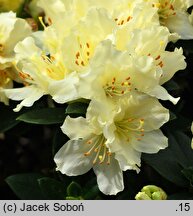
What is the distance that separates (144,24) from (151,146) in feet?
1.03

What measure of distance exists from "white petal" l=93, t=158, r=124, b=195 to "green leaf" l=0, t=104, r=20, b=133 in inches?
14.2

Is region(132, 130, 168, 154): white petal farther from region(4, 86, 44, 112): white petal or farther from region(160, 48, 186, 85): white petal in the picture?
region(4, 86, 44, 112): white petal

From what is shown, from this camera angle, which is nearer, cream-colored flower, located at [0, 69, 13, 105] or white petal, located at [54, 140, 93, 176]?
white petal, located at [54, 140, 93, 176]

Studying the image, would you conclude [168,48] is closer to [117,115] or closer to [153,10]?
[153,10]

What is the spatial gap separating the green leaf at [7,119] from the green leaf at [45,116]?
0.19m

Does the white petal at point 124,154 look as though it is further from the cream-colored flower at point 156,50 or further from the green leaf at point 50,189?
the green leaf at point 50,189

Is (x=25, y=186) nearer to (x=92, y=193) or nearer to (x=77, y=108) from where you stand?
(x=92, y=193)

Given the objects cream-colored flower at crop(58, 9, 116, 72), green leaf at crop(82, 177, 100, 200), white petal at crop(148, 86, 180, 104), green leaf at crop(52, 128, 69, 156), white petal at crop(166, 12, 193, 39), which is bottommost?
green leaf at crop(82, 177, 100, 200)

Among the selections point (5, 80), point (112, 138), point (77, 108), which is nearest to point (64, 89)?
point (77, 108)

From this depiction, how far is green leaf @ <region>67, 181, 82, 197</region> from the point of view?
1632mm

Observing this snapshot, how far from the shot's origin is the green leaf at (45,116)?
162cm

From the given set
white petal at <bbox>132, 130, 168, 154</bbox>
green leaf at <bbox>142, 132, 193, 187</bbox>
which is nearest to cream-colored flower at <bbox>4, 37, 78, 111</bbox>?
white petal at <bbox>132, 130, 168, 154</bbox>

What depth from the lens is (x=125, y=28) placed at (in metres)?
1.50

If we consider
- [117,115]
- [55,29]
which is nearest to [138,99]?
[117,115]
